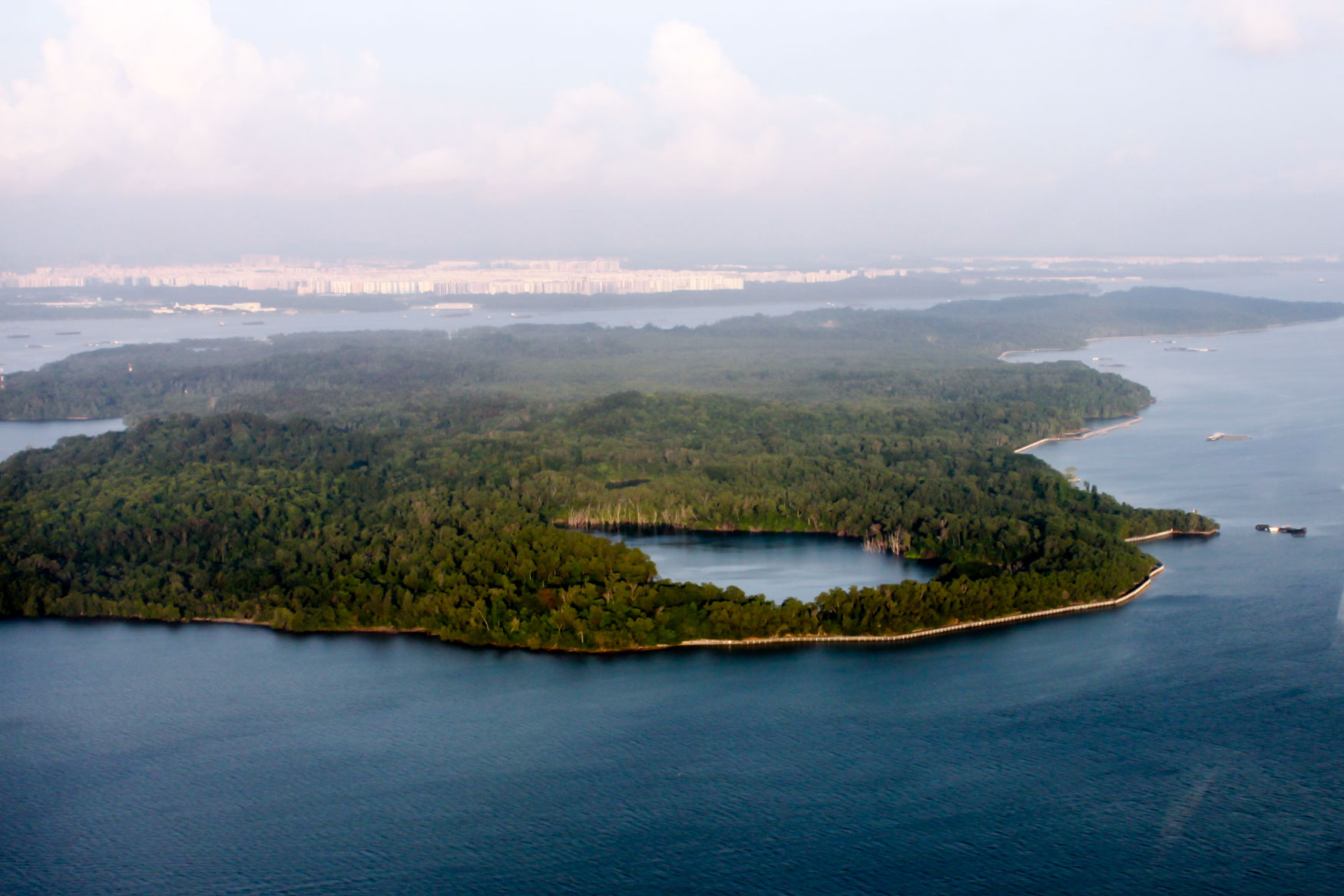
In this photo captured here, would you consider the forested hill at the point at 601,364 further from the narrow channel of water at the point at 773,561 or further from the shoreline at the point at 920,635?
the shoreline at the point at 920,635

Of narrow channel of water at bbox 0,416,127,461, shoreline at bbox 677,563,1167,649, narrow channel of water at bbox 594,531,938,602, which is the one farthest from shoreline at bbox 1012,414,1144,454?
narrow channel of water at bbox 0,416,127,461

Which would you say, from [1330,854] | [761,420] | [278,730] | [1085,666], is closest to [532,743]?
[278,730]

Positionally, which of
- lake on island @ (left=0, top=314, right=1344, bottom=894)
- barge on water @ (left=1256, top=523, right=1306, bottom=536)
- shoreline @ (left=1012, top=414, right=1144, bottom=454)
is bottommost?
lake on island @ (left=0, top=314, right=1344, bottom=894)

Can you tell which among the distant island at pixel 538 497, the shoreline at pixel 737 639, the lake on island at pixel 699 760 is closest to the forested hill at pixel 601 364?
the distant island at pixel 538 497

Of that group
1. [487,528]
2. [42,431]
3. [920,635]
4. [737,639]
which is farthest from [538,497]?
[42,431]

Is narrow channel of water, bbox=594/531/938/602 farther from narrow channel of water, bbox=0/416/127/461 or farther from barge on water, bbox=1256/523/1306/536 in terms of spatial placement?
narrow channel of water, bbox=0/416/127/461

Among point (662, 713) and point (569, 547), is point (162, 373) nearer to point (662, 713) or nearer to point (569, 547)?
point (569, 547)
